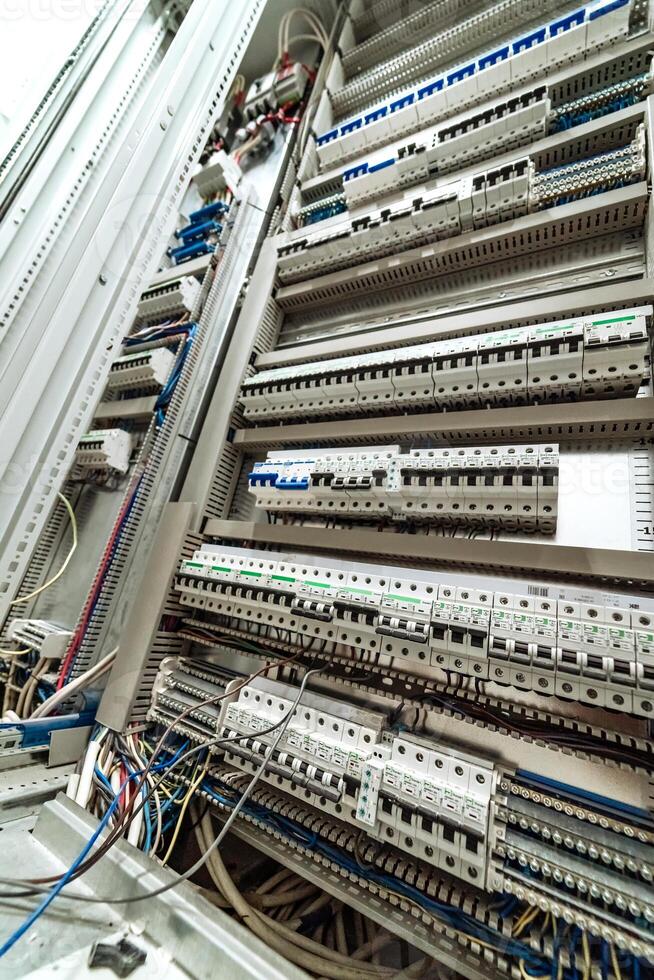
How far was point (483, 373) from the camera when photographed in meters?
1.35

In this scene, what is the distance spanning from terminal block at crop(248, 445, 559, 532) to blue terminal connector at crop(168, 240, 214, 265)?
2.16 meters

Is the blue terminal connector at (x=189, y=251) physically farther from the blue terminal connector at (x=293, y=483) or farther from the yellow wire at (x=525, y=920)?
the yellow wire at (x=525, y=920)

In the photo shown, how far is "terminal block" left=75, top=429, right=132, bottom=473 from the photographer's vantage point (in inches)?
89.3

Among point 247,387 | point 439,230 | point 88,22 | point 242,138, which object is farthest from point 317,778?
point 242,138

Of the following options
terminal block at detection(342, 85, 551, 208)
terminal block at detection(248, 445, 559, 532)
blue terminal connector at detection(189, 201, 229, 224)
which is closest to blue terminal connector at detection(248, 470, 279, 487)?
terminal block at detection(248, 445, 559, 532)

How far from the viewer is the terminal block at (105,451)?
2.27 m

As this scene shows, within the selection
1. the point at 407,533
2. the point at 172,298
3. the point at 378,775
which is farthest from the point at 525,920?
the point at 172,298

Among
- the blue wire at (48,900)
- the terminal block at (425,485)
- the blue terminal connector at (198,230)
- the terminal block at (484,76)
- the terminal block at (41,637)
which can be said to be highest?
the terminal block at (484,76)

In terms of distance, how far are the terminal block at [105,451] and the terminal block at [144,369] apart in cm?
30

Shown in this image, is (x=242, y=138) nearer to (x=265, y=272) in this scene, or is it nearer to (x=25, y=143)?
(x=265, y=272)

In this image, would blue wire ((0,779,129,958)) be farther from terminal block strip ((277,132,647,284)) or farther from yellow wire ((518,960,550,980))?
terminal block strip ((277,132,647,284))

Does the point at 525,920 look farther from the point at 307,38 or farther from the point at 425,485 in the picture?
the point at 307,38

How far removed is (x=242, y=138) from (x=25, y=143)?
8.76 ft

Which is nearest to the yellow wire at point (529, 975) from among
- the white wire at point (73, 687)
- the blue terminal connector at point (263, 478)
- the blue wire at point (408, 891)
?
the blue wire at point (408, 891)
